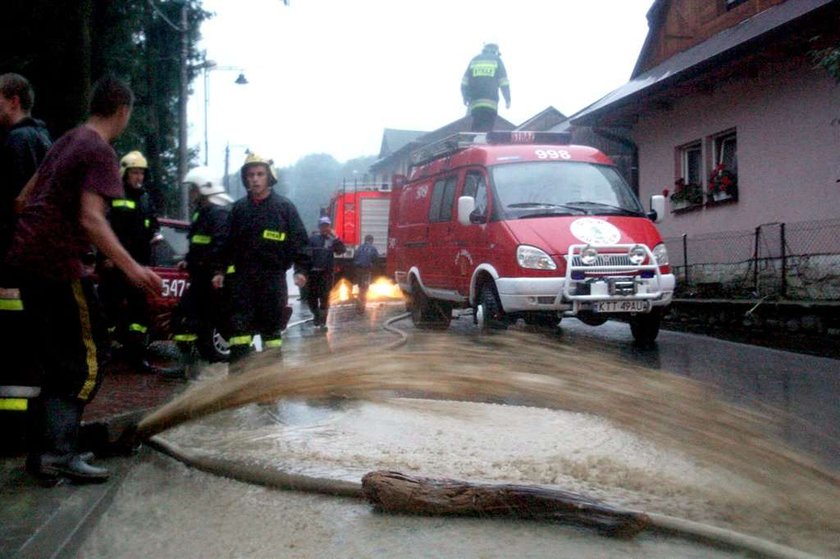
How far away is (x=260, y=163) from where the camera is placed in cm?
745

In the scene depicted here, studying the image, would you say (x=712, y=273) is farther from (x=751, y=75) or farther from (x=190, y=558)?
(x=190, y=558)

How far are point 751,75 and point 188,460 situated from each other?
14.9 meters

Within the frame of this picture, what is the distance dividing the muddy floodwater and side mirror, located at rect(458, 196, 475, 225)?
474cm

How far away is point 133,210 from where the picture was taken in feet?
27.7

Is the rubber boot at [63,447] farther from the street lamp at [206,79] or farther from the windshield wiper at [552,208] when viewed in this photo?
the street lamp at [206,79]

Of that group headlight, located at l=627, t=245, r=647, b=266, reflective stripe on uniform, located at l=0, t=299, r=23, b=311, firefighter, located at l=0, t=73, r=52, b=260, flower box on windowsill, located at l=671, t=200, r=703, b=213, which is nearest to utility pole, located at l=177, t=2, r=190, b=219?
flower box on windowsill, located at l=671, t=200, r=703, b=213

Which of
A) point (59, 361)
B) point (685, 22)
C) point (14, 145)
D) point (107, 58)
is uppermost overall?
point (685, 22)

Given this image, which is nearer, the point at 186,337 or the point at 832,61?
the point at 186,337

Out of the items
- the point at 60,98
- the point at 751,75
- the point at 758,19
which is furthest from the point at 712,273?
the point at 60,98

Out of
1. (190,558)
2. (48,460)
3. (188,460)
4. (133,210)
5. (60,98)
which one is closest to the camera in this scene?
(190,558)

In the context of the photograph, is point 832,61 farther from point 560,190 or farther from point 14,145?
point 14,145

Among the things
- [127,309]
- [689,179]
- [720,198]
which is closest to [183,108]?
[689,179]

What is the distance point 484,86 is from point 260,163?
17.7 metres

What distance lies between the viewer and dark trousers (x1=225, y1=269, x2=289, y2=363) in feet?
23.8
